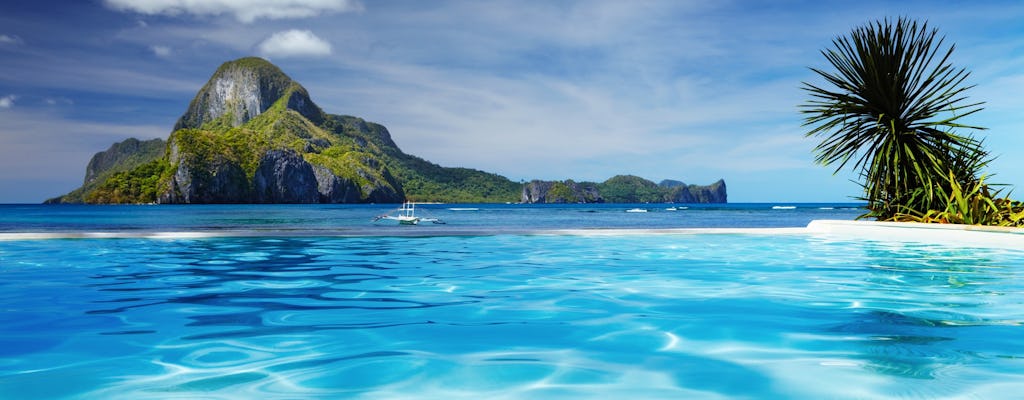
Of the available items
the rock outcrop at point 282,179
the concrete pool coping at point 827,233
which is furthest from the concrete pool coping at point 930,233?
the rock outcrop at point 282,179

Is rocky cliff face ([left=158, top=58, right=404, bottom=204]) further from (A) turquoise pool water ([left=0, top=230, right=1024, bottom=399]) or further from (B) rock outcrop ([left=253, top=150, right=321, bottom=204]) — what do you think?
(A) turquoise pool water ([left=0, top=230, right=1024, bottom=399])

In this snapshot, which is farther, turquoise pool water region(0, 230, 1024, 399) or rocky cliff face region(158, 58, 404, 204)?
rocky cliff face region(158, 58, 404, 204)

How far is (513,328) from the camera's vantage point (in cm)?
464

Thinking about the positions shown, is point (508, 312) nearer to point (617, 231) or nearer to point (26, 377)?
point (26, 377)

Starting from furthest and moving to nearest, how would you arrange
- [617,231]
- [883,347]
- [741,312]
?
[617,231], [741,312], [883,347]

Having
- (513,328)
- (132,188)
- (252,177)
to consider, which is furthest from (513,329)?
(132,188)

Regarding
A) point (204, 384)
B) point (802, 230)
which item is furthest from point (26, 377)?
point (802, 230)

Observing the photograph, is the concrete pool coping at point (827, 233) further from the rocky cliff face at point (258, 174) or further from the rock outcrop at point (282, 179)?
the rock outcrop at point (282, 179)

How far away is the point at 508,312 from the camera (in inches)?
208

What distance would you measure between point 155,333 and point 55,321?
111cm

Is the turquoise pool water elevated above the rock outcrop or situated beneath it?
situated beneath

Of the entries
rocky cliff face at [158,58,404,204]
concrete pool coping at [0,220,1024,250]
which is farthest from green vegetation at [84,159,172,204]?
concrete pool coping at [0,220,1024,250]

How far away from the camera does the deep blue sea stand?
3.25m

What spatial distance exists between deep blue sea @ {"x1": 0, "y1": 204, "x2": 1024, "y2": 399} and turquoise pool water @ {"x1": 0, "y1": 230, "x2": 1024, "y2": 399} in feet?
0.07
